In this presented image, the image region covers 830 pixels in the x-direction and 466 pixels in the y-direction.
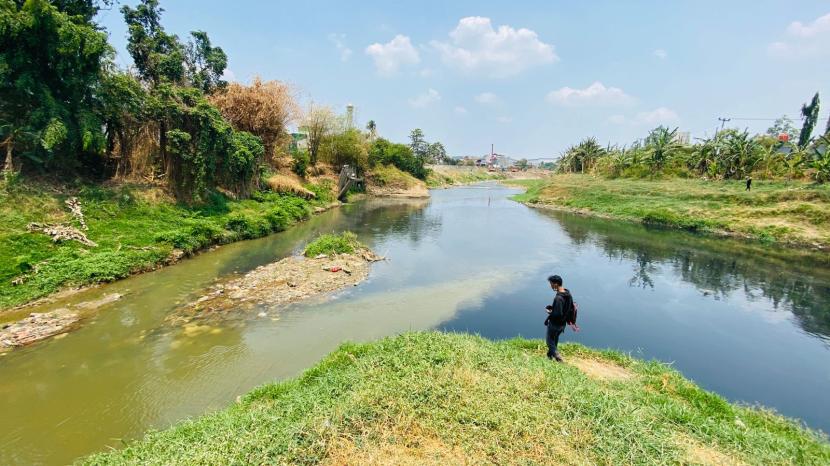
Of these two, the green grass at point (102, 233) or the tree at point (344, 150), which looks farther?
the tree at point (344, 150)

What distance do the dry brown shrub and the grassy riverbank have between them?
1207 inches

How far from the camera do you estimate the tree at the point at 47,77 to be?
12438 mm

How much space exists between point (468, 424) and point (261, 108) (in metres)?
29.9

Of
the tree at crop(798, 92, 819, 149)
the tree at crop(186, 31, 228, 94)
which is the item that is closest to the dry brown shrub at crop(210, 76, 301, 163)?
the tree at crop(186, 31, 228, 94)

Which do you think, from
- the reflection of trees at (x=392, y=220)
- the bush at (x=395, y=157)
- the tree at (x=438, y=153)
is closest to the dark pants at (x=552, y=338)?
the reflection of trees at (x=392, y=220)

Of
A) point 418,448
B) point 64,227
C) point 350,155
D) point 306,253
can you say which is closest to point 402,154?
point 350,155

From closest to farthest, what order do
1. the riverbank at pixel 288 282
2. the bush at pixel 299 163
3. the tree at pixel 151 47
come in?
the riverbank at pixel 288 282
the tree at pixel 151 47
the bush at pixel 299 163

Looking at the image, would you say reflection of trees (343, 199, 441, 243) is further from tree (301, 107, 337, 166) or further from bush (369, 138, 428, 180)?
bush (369, 138, 428, 180)

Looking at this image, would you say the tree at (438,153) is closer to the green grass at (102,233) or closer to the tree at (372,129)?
the tree at (372,129)

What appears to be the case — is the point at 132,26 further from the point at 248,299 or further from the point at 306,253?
the point at 248,299

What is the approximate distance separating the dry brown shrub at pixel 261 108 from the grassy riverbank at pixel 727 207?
30.6m

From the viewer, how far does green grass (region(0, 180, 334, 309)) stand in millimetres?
11008

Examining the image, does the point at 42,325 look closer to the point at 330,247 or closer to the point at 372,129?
the point at 330,247

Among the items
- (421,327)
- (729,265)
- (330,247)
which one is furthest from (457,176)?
(421,327)
